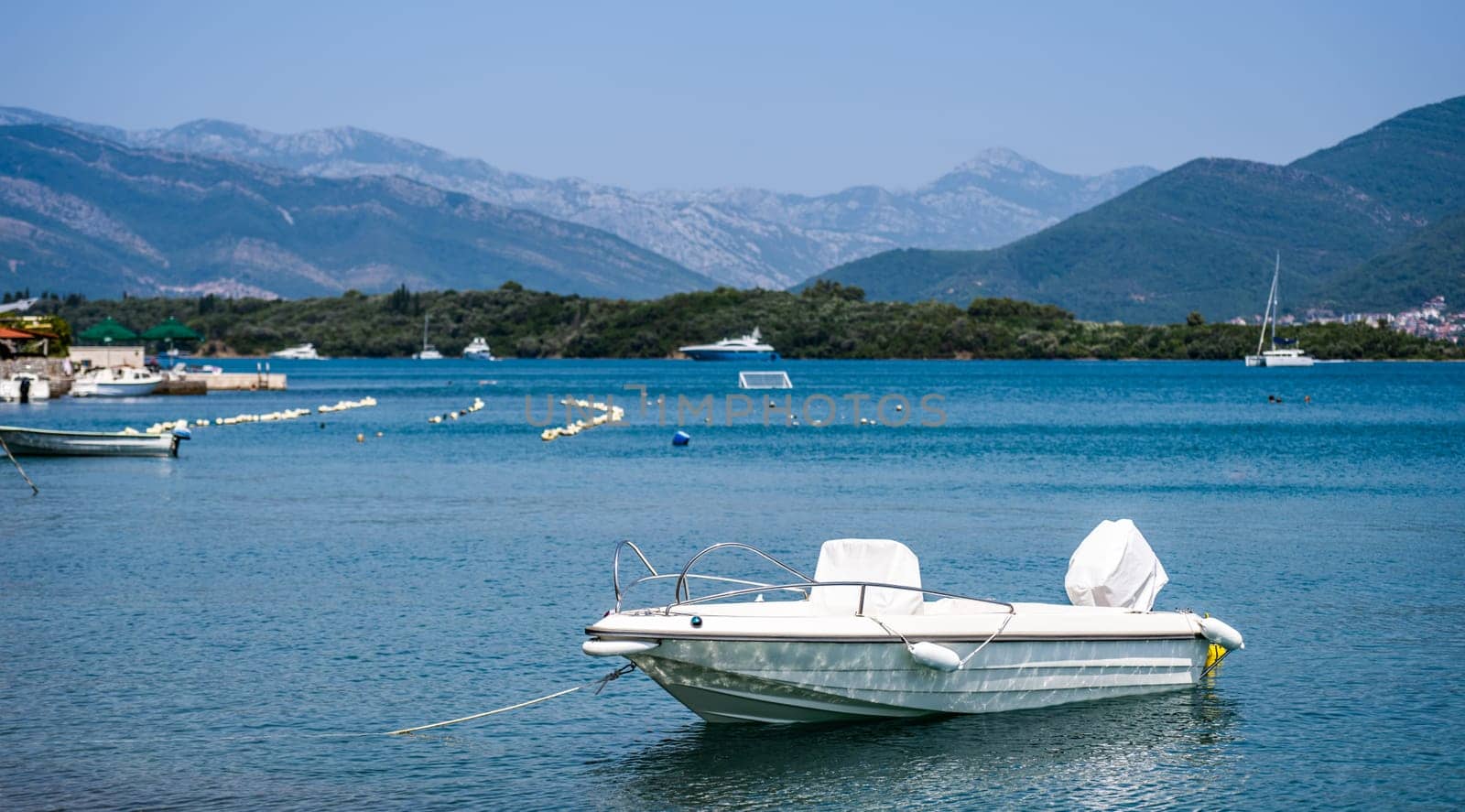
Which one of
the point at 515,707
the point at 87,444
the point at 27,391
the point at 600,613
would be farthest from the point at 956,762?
the point at 27,391

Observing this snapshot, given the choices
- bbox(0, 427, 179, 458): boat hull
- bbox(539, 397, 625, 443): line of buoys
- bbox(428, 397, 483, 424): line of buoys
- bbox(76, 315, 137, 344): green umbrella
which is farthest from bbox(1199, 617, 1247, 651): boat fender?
bbox(76, 315, 137, 344): green umbrella

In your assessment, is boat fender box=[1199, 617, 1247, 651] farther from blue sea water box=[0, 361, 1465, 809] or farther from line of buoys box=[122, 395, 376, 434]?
line of buoys box=[122, 395, 376, 434]

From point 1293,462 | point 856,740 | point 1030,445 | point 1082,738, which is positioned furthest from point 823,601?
point 1030,445

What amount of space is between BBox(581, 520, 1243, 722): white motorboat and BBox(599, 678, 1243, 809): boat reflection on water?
287 mm

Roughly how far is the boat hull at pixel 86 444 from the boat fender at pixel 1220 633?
47759 millimetres

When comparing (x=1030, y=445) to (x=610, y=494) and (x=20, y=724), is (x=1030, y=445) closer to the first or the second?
(x=610, y=494)

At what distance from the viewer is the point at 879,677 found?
18.2 metres

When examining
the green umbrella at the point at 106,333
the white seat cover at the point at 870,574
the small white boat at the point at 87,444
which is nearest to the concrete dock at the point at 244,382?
the green umbrella at the point at 106,333

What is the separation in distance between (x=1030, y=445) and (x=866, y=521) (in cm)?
3219

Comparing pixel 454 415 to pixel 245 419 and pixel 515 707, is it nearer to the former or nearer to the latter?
pixel 245 419

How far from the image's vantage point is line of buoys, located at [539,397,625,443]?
7678 cm

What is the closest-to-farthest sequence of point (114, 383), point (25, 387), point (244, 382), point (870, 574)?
point (870, 574) < point (25, 387) < point (114, 383) < point (244, 382)

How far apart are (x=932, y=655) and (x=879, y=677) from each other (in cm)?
70

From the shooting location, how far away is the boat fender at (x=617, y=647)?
56.6 ft
